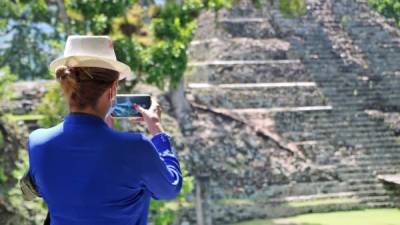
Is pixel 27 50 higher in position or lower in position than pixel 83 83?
lower

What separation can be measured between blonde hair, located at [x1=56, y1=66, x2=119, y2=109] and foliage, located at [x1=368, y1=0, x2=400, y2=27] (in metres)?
20.2

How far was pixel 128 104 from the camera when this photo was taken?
1.77 metres

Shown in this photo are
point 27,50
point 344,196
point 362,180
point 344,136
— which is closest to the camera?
point 344,196

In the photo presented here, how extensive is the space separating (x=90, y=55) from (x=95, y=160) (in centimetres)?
26

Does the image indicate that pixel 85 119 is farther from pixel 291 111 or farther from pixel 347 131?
pixel 347 131

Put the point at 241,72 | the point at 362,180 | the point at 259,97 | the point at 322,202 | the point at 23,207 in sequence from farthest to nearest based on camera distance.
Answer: the point at 241,72
the point at 259,97
the point at 362,180
the point at 322,202
the point at 23,207

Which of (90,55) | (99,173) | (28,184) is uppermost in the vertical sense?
(90,55)

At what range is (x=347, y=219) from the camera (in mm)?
9289

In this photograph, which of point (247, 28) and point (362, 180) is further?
point (247, 28)

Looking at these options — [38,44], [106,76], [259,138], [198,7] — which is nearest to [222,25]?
[259,138]

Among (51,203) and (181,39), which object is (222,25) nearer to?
(181,39)

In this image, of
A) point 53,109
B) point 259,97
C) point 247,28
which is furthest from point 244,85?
point 53,109

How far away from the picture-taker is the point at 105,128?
5.13ft

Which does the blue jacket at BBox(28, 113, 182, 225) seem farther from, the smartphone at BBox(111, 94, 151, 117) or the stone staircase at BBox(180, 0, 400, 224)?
the stone staircase at BBox(180, 0, 400, 224)
